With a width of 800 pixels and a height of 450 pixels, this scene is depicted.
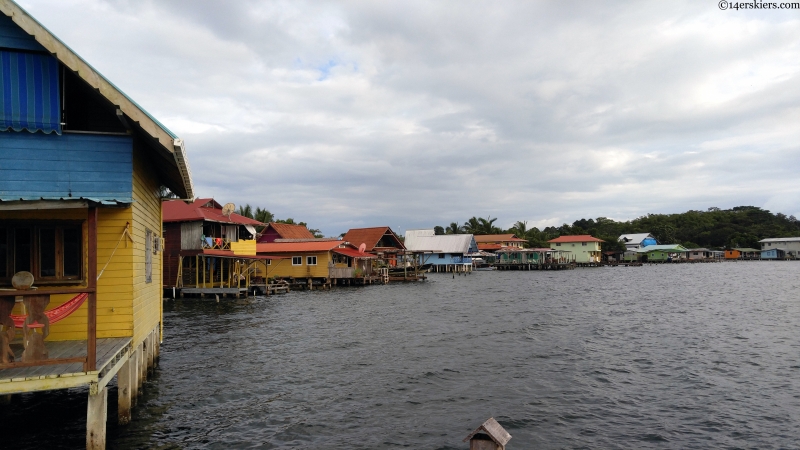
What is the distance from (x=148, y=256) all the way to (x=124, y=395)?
3.48m

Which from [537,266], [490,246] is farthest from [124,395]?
[490,246]

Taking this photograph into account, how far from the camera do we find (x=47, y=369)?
7516 millimetres

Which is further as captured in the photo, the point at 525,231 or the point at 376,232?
the point at 525,231

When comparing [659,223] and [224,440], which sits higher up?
[659,223]

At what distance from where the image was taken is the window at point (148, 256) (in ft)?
38.3

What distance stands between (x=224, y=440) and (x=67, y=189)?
220 inches

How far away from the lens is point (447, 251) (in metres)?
85.5

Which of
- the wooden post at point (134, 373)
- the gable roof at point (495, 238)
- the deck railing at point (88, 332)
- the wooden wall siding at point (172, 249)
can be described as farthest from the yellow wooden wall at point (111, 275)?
the gable roof at point (495, 238)

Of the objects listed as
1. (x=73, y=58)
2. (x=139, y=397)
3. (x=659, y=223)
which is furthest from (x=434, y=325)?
(x=659, y=223)

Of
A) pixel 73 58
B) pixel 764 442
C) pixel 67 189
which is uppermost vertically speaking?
pixel 73 58

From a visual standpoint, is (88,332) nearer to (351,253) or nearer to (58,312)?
(58,312)

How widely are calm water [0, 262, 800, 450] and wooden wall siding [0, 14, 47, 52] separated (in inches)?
280

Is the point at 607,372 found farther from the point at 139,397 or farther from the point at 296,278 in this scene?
the point at 296,278

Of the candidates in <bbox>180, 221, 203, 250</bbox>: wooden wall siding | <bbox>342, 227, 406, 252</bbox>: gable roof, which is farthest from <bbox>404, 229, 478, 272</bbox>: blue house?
<bbox>180, 221, 203, 250</bbox>: wooden wall siding
